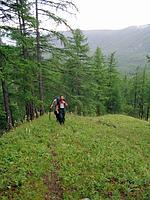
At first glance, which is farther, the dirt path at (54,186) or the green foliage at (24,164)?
the dirt path at (54,186)

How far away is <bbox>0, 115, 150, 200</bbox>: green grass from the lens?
1172 cm

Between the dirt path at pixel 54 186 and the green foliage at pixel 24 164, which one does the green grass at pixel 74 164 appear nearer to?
the green foliage at pixel 24 164

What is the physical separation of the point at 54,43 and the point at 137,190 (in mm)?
16366

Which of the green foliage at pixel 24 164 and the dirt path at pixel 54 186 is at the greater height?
the green foliage at pixel 24 164

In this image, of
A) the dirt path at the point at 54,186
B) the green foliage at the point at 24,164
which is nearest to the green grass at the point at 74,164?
the green foliage at the point at 24,164

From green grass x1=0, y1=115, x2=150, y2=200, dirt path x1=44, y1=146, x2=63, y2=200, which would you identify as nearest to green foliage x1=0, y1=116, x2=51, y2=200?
green grass x1=0, y1=115, x2=150, y2=200

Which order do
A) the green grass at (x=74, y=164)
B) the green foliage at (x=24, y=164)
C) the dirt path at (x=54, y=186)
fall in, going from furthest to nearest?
1. the green grass at (x=74, y=164)
2. the dirt path at (x=54, y=186)
3. the green foliage at (x=24, y=164)

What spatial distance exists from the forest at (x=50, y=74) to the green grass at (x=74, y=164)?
3.38m

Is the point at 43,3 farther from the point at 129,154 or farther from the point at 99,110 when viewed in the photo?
the point at 99,110

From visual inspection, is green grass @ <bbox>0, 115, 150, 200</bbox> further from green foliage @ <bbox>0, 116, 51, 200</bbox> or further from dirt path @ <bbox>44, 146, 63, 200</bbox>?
dirt path @ <bbox>44, 146, 63, 200</bbox>

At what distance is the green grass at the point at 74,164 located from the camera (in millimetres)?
11719

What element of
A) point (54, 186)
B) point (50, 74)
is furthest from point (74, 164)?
point (50, 74)

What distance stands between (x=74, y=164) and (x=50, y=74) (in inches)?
583

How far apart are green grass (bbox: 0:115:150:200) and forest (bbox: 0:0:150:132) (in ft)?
11.1
